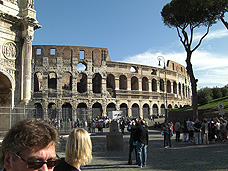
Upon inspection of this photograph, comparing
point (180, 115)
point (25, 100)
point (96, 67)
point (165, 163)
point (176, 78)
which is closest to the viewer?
point (165, 163)

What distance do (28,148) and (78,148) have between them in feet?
4.17

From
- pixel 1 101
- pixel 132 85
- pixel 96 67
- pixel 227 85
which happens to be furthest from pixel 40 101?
pixel 227 85

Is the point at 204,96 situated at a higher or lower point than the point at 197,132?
higher

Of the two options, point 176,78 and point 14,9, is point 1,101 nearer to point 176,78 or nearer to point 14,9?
point 14,9

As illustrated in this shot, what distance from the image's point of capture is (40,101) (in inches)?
1086

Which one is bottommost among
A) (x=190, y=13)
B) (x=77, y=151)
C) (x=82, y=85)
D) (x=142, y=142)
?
(x=142, y=142)

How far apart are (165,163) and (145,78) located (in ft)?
95.5

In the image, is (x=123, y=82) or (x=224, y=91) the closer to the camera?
(x=224, y=91)

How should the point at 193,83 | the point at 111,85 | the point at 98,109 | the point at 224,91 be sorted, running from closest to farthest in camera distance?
the point at 193,83, the point at 98,109, the point at 224,91, the point at 111,85

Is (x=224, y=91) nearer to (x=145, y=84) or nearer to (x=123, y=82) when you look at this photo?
(x=145, y=84)

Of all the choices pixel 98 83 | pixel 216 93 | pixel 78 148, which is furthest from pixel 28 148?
pixel 98 83

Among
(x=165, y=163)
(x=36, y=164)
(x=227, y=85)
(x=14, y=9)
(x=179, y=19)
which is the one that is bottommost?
(x=165, y=163)

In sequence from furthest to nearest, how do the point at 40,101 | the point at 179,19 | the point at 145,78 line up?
the point at 145,78, the point at 40,101, the point at 179,19

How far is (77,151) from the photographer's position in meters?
2.34
